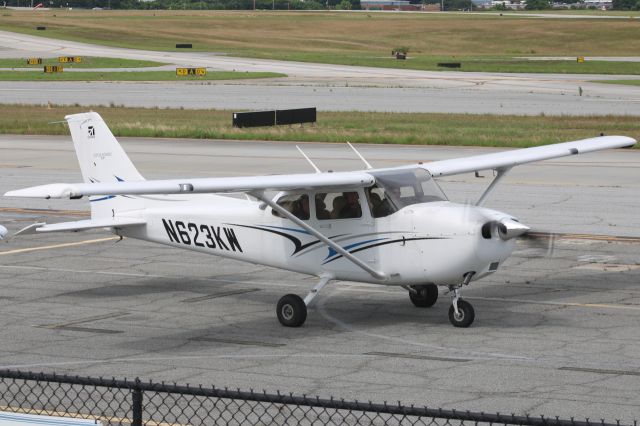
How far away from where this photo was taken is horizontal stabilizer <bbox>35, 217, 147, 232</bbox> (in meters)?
18.0

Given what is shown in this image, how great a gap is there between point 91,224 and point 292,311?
3548 millimetres

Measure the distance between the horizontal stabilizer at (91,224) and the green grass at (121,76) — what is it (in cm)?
6429

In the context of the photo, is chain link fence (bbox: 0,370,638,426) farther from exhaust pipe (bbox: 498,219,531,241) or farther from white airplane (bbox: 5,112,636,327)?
exhaust pipe (bbox: 498,219,531,241)

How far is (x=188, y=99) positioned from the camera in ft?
217

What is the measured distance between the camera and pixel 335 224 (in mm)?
17281

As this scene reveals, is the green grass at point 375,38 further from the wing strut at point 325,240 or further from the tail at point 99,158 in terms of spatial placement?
the wing strut at point 325,240

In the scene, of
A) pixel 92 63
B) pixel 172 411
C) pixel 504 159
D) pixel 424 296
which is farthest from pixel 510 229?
pixel 92 63

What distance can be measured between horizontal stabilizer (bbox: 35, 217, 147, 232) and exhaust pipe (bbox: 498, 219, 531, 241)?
604cm

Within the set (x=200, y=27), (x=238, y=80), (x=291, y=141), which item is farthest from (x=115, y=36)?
(x=291, y=141)

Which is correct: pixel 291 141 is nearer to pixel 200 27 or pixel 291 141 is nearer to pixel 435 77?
pixel 435 77

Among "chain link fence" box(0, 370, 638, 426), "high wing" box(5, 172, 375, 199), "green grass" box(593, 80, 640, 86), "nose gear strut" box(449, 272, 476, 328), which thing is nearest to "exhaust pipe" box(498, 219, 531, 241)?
"nose gear strut" box(449, 272, 476, 328)

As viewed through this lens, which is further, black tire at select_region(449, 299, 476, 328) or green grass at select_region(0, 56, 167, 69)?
green grass at select_region(0, 56, 167, 69)

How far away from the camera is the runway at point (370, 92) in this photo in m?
60.9

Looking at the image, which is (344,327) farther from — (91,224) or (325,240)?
(91,224)
